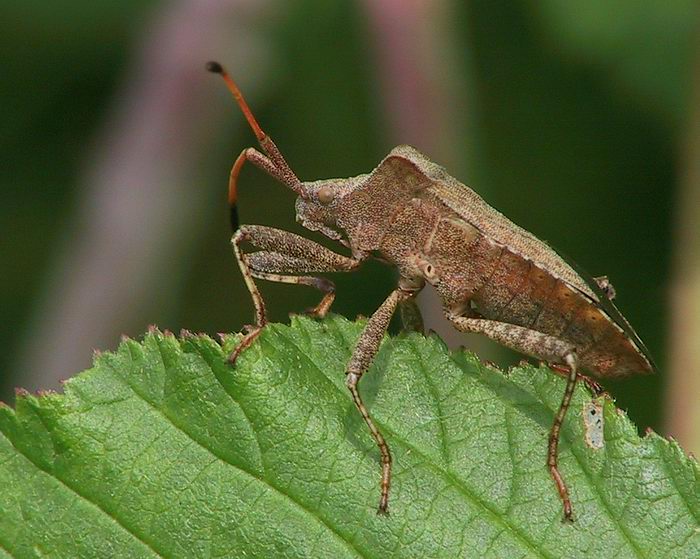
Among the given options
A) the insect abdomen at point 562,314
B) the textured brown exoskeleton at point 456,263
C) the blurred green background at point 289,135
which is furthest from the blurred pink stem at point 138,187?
the insect abdomen at point 562,314

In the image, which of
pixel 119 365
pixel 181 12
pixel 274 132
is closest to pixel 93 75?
pixel 274 132

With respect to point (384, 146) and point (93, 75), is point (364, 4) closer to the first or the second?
point (384, 146)

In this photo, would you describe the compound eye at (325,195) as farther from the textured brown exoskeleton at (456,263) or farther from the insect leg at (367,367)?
the insect leg at (367,367)

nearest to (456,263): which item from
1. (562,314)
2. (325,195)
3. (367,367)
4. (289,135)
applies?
(562,314)

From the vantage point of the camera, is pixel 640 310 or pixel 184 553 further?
pixel 640 310

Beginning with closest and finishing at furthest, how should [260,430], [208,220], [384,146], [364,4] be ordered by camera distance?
[260,430] → [364,4] → [384,146] → [208,220]

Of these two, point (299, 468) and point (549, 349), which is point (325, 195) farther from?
point (299, 468)
